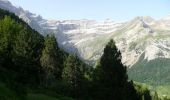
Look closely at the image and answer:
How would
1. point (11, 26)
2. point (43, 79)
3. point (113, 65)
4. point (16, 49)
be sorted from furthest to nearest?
point (43, 79) → point (11, 26) → point (16, 49) → point (113, 65)

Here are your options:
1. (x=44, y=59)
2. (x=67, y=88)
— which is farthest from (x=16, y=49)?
(x=67, y=88)

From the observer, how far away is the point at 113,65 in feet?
190

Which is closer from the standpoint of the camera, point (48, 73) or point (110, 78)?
point (110, 78)

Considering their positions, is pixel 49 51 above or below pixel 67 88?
above

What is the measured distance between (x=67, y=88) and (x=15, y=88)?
74313 millimetres

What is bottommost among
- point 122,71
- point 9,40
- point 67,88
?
point 67,88

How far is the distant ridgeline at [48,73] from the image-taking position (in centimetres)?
5797

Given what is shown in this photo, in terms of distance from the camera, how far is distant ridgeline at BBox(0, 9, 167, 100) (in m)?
58.0

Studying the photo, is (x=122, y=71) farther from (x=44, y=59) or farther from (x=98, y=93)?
(x=44, y=59)

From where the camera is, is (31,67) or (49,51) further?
(49,51)

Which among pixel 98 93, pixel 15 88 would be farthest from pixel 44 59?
pixel 15 88

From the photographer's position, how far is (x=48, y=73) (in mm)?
112812

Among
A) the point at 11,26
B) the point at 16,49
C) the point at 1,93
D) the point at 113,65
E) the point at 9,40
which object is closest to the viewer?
the point at 1,93

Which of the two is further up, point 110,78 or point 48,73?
point 110,78
